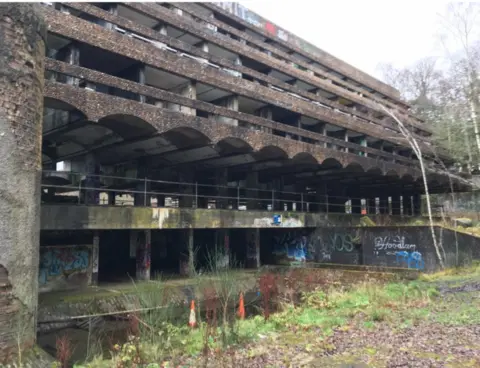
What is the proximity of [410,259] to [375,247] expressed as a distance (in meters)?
1.74

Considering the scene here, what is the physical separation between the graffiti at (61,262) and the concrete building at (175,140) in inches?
1.5

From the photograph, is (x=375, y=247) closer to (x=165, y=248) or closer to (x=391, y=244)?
(x=391, y=244)

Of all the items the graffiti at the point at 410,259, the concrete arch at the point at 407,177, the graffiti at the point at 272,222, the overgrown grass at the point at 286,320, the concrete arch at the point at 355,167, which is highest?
the concrete arch at the point at 355,167

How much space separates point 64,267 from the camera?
1395cm

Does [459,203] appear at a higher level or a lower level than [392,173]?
lower

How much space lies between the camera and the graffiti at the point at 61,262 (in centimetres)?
1338

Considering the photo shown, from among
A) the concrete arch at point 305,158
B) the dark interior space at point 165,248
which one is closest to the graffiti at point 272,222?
the concrete arch at point 305,158

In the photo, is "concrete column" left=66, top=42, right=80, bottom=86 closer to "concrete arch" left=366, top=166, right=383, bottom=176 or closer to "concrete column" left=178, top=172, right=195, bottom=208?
"concrete column" left=178, top=172, right=195, bottom=208

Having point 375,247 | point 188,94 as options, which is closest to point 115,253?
point 188,94

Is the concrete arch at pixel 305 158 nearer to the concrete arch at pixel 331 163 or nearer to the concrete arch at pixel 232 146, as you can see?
the concrete arch at pixel 331 163

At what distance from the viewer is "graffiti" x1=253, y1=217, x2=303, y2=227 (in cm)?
1926

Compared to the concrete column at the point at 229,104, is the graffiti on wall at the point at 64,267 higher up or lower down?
lower down

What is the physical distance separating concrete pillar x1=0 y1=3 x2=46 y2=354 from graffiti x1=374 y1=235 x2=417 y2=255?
51.5ft

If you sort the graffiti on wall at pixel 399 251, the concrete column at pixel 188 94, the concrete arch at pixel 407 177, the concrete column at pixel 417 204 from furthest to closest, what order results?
the concrete column at pixel 417 204 < the concrete arch at pixel 407 177 < the concrete column at pixel 188 94 < the graffiti on wall at pixel 399 251
